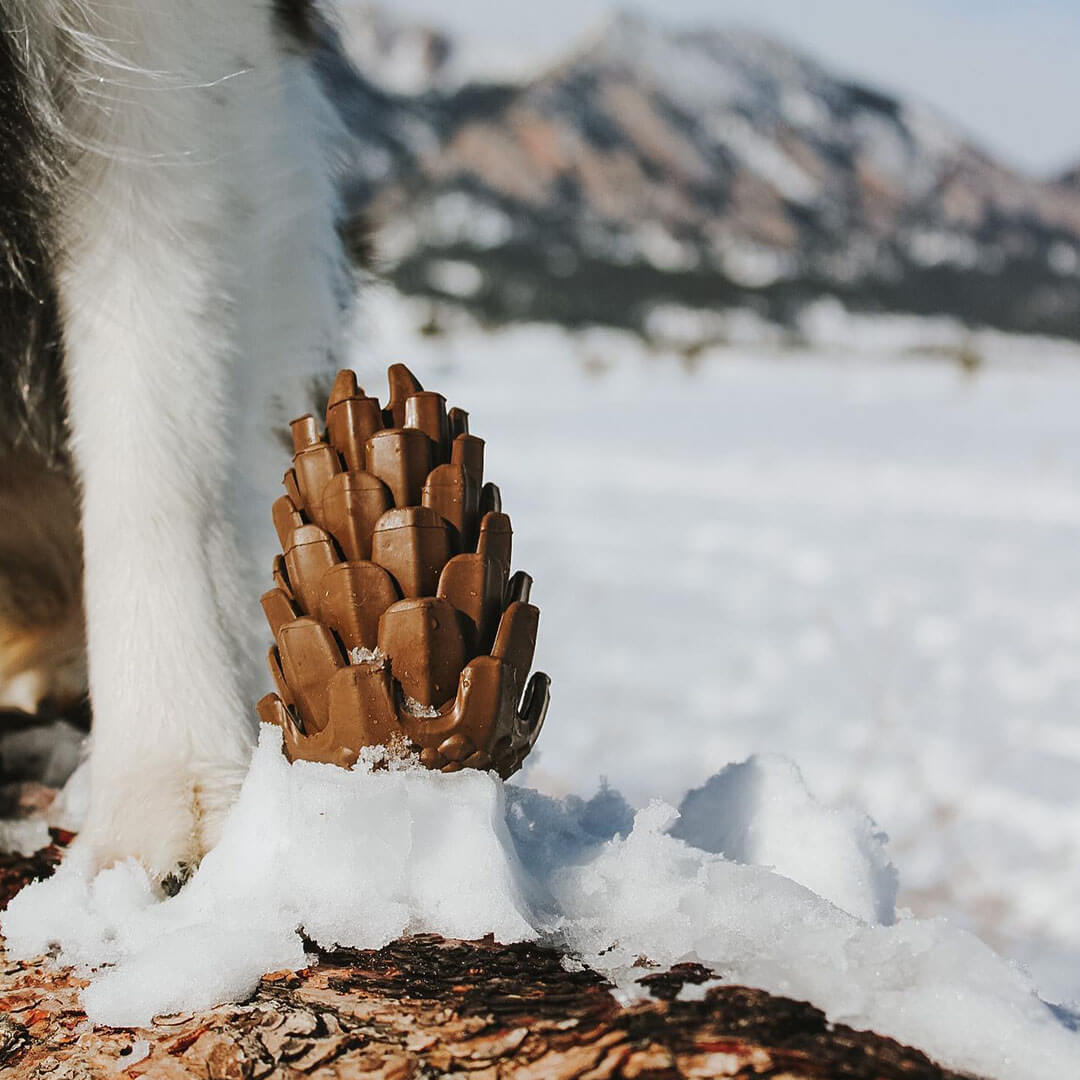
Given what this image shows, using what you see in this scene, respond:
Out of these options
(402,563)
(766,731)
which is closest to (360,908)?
(402,563)

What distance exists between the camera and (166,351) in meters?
1.05

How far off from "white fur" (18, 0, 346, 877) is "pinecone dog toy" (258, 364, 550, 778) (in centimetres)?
26

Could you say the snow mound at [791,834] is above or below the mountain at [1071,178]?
below

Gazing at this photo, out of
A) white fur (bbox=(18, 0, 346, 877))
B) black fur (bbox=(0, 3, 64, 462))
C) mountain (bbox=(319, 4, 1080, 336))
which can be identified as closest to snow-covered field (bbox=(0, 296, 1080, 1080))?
white fur (bbox=(18, 0, 346, 877))

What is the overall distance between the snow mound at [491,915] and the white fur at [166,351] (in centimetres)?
21

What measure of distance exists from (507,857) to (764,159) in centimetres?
5777

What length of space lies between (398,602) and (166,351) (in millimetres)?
505

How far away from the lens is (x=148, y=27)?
1.01 metres

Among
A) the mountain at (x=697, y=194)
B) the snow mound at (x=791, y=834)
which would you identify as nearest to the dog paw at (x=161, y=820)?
the snow mound at (x=791, y=834)

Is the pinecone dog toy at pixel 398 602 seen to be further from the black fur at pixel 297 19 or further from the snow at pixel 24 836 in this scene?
the black fur at pixel 297 19

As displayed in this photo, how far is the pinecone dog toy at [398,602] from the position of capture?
68cm

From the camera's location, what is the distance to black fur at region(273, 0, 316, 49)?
119 cm

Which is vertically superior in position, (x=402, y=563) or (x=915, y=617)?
(x=402, y=563)

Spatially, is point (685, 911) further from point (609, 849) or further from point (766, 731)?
point (766, 731)
